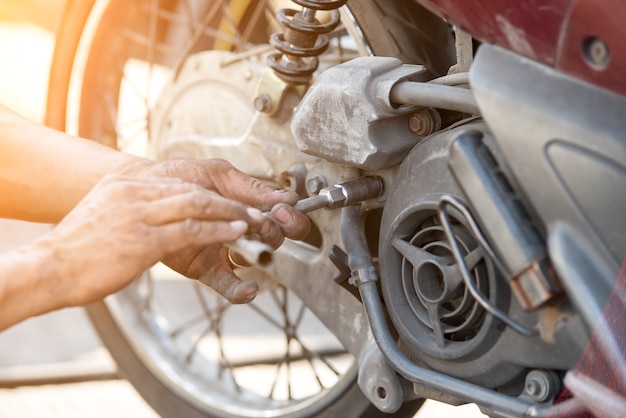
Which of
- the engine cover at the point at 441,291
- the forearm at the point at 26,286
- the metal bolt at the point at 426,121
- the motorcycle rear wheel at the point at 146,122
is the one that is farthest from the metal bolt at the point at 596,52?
the motorcycle rear wheel at the point at 146,122

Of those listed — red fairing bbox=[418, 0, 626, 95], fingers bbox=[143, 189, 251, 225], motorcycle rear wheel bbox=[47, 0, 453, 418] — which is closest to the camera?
red fairing bbox=[418, 0, 626, 95]

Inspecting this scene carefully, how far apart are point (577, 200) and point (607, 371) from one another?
0.19 meters

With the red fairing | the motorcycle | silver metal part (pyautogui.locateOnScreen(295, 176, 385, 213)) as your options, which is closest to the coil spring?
the motorcycle

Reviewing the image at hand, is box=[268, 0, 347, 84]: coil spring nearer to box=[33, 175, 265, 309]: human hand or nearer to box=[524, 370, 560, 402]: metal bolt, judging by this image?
box=[33, 175, 265, 309]: human hand

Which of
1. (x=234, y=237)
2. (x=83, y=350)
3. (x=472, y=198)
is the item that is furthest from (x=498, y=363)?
(x=83, y=350)

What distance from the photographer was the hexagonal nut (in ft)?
3.93

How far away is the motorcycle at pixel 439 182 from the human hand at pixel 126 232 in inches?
10.1

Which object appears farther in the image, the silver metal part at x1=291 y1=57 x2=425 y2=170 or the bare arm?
the silver metal part at x1=291 y1=57 x2=425 y2=170

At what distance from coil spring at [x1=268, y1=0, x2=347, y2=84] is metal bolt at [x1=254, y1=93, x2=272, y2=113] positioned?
0.16 ft

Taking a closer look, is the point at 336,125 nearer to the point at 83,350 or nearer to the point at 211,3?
the point at 211,3

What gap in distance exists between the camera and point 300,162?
4.55ft

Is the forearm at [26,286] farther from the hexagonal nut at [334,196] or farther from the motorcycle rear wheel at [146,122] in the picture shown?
the motorcycle rear wheel at [146,122]

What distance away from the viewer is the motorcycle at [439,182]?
0.90 metres

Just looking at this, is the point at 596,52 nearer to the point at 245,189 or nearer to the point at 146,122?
Answer: the point at 245,189
